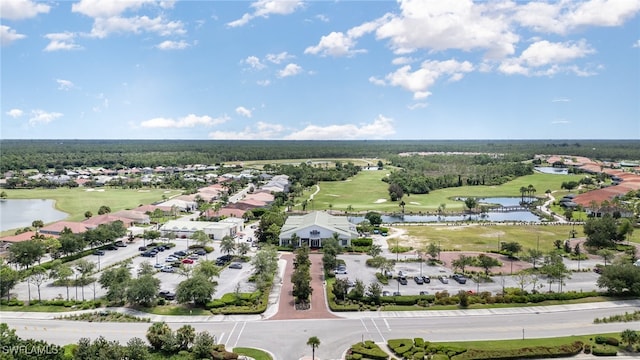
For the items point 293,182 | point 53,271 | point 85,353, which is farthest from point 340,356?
point 293,182

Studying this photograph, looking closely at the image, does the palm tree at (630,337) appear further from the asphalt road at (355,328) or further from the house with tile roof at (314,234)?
the house with tile roof at (314,234)

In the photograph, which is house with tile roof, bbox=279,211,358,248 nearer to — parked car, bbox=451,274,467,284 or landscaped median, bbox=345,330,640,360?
parked car, bbox=451,274,467,284

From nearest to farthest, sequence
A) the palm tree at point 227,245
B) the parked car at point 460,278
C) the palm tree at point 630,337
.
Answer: the palm tree at point 630,337
the parked car at point 460,278
the palm tree at point 227,245

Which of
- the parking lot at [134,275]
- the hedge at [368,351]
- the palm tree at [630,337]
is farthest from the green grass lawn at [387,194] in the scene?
the palm tree at [630,337]

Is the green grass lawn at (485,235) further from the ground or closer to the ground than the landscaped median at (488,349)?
further from the ground

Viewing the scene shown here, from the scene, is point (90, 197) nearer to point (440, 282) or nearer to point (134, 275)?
point (134, 275)

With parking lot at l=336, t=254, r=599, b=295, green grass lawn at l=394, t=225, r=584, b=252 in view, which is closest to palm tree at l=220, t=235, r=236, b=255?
parking lot at l=336, t=254, r=599, b=295
